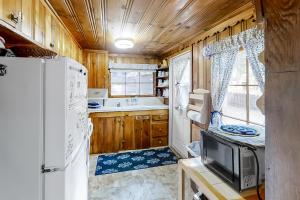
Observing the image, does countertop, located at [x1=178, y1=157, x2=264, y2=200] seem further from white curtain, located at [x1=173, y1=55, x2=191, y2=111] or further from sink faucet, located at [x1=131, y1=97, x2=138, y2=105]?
sink faucet, located at [x1=131, y1=97, x2=138, y2=105]

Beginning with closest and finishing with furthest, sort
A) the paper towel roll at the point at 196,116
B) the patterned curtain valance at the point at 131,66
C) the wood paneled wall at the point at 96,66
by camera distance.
A: the paper towel roll at the point at 196,116 < the wood paneled wall at the point at 96,66 < the patterned curtain valance at the point at 131,66

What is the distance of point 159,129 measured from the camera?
4.05 meters

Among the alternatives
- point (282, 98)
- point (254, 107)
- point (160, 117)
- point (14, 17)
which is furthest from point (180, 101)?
point (282, 98)

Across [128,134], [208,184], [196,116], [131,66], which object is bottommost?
[128,134]

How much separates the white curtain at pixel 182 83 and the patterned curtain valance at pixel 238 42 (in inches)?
41.6

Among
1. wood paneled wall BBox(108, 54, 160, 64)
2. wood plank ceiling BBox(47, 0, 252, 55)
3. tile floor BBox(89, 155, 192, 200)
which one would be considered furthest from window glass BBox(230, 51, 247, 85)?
wood paneled wall BBox(108, 54, 160, 64)

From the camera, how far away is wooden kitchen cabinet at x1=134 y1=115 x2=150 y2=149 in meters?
3.88

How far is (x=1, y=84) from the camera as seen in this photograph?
0.98 meters

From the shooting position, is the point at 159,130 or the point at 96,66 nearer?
the point at 96,66

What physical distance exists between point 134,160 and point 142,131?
2.49 ft

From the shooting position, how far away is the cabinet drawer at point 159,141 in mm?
4016

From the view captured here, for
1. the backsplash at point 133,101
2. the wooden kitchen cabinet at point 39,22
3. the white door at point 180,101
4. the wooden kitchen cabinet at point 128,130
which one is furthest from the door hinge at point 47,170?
the backsplash at point 133,101

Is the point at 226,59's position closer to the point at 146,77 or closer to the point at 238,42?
the point at 238,42

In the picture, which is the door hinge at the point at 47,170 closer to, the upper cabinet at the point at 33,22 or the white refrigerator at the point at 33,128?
the white refrigerator at the point at 33,128
